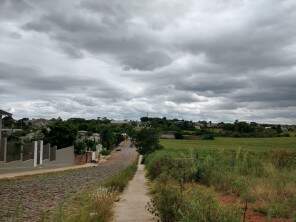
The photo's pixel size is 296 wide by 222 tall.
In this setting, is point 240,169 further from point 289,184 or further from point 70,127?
point 70,127

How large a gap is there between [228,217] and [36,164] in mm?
43721

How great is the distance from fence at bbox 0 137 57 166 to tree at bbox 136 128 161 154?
75.9 ft

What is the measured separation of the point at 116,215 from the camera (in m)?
15.3

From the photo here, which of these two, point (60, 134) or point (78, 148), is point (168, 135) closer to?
point (78, 148)

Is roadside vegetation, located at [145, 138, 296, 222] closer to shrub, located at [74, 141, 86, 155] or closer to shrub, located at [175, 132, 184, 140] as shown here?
shrub, located at [74, 141, 86, 155]

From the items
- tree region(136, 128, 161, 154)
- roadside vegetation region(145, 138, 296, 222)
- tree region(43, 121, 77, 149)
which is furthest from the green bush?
tree region(136, 128, 161, 154)

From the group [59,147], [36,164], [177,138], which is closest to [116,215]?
[36,164]

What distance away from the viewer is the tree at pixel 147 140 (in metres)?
78.9

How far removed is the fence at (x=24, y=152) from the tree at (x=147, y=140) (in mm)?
23126

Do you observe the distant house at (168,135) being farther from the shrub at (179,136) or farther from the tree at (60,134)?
the tree at (60,134)

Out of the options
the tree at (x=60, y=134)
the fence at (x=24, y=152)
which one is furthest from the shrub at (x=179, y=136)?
the fence at (x=24, y=152)

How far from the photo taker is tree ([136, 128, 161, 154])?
78.9 m

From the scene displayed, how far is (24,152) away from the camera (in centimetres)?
4600

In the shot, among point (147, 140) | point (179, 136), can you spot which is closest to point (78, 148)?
point (147, 140)
